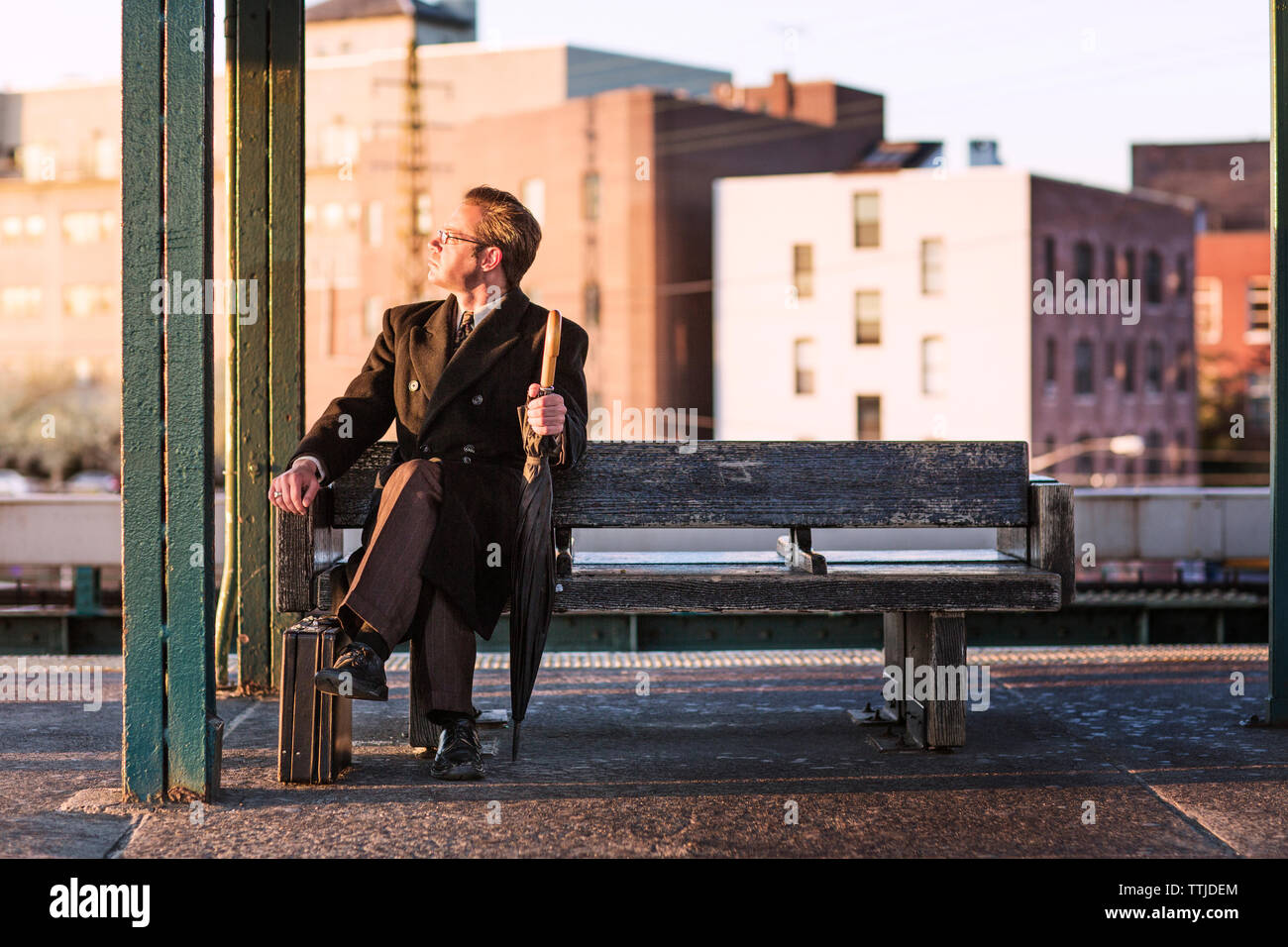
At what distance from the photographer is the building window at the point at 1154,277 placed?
58.0 meters

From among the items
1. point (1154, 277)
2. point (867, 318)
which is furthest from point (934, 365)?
point (1154, 277)

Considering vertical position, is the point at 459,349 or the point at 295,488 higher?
the point at 459,349

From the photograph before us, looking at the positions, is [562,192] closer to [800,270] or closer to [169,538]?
[800,270]

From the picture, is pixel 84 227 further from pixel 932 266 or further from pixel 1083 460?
pixel 1083 460

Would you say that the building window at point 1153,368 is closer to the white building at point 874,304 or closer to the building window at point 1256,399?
the white building at point 874,304

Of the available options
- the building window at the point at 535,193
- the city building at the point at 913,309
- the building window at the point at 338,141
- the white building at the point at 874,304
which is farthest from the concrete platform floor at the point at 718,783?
the building window at the point at 338,141

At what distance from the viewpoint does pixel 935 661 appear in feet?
17.6

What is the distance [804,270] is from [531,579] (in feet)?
161

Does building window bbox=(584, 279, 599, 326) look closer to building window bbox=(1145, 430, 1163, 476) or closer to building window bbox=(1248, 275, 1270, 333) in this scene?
building window bbox=(1145, 430, 1163, 476)

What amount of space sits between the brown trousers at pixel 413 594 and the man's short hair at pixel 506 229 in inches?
31.8

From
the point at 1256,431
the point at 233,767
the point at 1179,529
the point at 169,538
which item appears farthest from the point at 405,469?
the point at 1256,431

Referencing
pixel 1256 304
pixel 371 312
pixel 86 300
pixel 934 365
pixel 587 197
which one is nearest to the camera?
pixel 587 197
